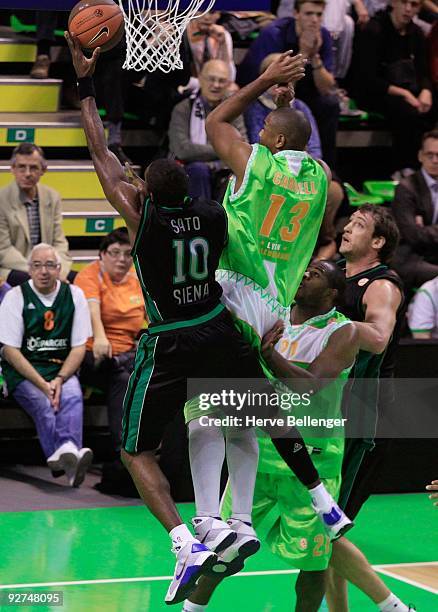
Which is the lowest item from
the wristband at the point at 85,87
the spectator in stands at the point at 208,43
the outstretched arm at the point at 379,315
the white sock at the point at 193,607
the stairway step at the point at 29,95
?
the white sock at the point at 193,607

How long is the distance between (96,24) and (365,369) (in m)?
2.23

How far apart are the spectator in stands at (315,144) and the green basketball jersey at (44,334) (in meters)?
2.32

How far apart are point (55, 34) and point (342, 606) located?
7.73m

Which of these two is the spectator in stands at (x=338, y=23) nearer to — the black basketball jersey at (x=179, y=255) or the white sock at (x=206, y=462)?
the black basketball jersey at (x=179, y=255)

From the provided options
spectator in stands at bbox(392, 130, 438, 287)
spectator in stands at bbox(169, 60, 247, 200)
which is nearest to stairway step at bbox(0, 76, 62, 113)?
spectator in stands at bbox(169, 60, 247, 200)

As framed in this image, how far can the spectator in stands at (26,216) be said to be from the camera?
35.0 feet

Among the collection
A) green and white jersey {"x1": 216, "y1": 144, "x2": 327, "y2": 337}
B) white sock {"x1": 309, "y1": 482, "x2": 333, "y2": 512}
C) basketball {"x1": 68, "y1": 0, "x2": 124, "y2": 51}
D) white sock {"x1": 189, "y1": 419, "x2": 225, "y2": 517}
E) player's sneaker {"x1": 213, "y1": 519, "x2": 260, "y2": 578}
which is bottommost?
player's sneaker {"x1": 213, "y1": 519, "x2": 260, "y2": 578}

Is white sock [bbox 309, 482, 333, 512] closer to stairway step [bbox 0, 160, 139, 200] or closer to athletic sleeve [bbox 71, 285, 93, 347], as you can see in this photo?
athletic sleeve [bbox 71, 285, 93, 347]

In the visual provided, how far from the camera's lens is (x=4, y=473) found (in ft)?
33.7

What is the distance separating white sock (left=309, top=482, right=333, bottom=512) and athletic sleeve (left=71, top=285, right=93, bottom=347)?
4.23m

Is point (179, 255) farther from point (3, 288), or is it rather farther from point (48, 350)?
point (3, 288)

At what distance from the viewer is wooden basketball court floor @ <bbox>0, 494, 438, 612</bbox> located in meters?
7.68

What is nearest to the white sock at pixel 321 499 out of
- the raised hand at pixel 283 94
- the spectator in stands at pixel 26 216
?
the raised hand at pixel 283 94

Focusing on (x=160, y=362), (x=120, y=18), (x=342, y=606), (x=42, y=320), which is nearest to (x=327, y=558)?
(x=342, y=606)
